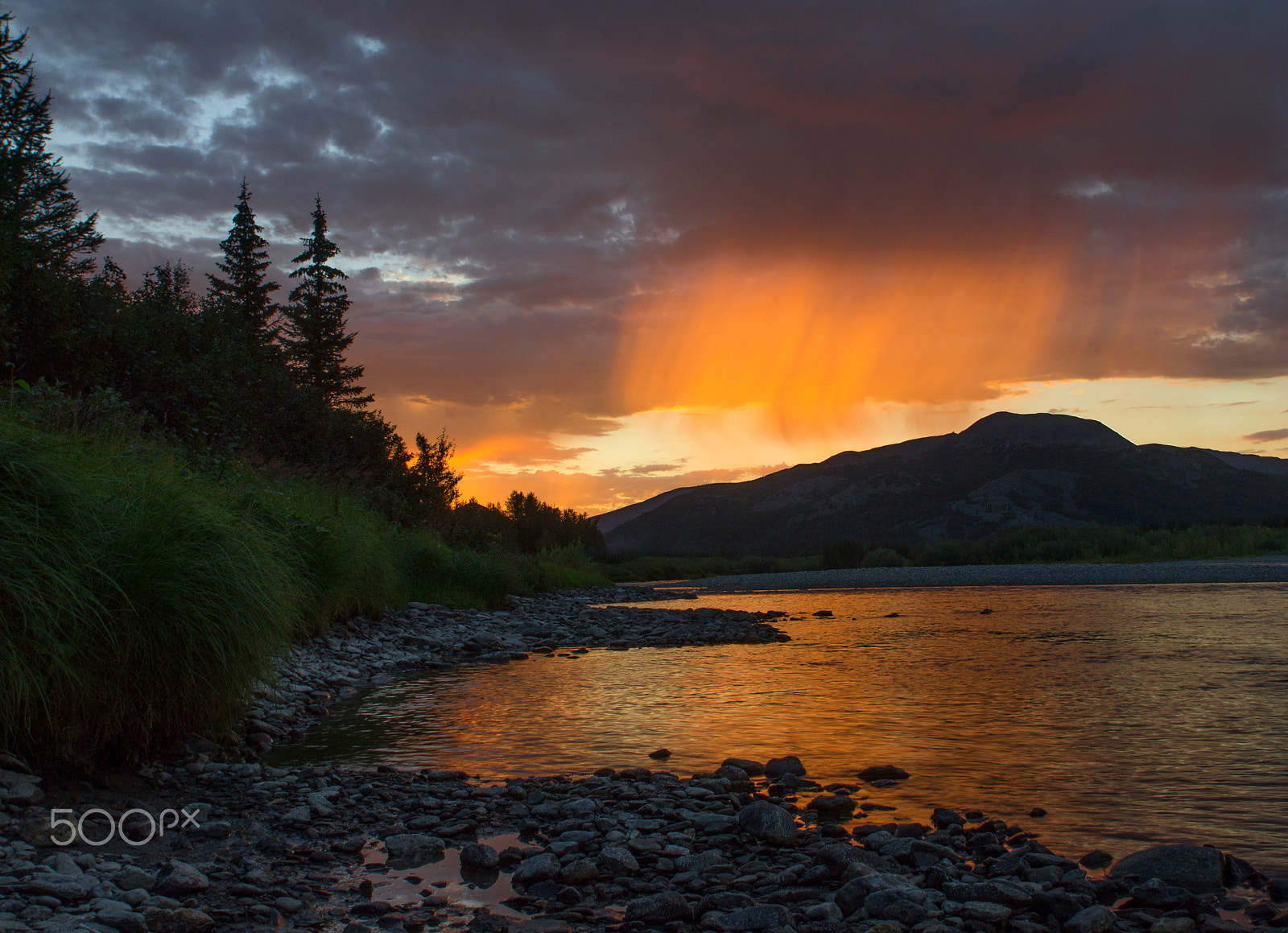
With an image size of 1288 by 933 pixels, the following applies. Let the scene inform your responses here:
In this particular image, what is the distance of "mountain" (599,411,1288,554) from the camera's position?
126188 millimetres

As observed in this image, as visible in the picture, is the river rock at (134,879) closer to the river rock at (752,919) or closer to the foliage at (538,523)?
the river rock at (752,919)

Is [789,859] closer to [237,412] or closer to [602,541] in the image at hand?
[237,412]

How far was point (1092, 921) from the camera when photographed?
3664 millimetres

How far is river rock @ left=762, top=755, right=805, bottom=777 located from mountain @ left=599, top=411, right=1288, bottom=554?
98.3 metres

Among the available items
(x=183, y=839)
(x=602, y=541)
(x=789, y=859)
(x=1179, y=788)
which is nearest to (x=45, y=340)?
(x=183, y=839)

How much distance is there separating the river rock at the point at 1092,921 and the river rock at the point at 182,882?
4.20m

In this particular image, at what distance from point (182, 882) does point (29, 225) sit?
29483 mm

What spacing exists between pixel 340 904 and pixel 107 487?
3.86 metres

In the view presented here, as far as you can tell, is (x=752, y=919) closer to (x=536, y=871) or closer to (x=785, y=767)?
(x=536, y=871)

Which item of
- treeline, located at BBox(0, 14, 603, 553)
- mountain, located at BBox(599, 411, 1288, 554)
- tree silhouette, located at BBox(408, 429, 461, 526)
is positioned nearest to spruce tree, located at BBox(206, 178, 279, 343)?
treeline, located at BBox(0, 14, 603, 553)

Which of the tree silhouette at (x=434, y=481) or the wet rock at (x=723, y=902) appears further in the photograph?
the tree silhouette at (x=434, y=481)

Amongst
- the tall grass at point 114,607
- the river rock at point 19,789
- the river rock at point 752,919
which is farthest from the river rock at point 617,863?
the river rock at point 19,789

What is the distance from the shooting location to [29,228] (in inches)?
1005

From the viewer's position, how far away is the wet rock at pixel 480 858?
15.3ft
